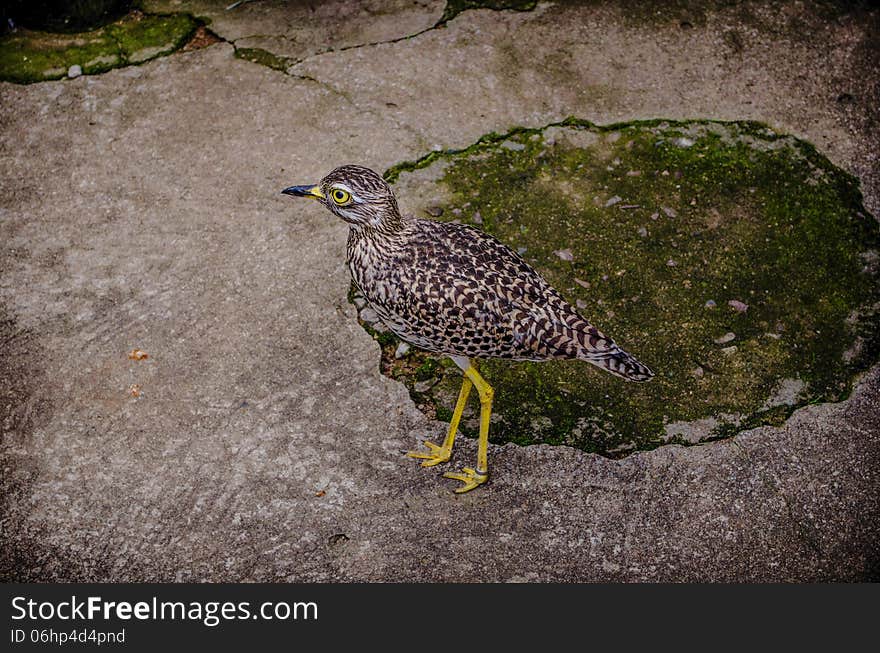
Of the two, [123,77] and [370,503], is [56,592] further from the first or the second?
[123,77]

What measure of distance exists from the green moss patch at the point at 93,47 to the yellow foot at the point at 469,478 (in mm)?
4189

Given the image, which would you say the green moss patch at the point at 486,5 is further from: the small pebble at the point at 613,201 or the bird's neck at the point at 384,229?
the bird's neck at the point at 384,229

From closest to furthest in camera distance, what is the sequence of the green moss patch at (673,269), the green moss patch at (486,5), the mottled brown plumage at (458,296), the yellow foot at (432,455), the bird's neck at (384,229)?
the mottled brown plumage at (458,296) < the bird's neck at (384,229) < the yellow foot at (432,455) < the green moss patch at (673,269) < the green moss patch at (486,5)

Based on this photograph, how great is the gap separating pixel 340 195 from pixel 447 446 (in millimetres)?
1342

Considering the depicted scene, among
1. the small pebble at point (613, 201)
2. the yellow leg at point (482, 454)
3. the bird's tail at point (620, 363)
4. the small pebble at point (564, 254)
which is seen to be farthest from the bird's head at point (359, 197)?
the small pebble at point (613, 201)

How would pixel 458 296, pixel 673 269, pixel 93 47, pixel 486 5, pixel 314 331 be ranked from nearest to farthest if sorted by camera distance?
1. pixel 458 296
2. pixel 314 331
3. pixel 673 269
4. pixel 93 47
5. pixel 486 5

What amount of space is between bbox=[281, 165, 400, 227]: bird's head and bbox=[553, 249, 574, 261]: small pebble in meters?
1.50

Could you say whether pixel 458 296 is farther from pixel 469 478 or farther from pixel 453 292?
pixel 469 478

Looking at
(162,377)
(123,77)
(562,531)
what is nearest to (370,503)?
(562,531)

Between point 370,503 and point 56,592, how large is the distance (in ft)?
4.71

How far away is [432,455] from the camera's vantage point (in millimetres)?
4191

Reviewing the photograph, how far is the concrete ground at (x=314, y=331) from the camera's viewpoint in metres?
3.90

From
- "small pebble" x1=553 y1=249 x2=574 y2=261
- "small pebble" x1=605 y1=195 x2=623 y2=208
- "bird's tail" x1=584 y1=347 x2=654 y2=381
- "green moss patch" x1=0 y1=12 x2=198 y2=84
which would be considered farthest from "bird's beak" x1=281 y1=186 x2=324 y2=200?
"green moss patch" x1=0 y1=12 x2=198 y2=84

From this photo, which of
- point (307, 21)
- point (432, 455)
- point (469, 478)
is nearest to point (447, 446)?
point (432, 455)
